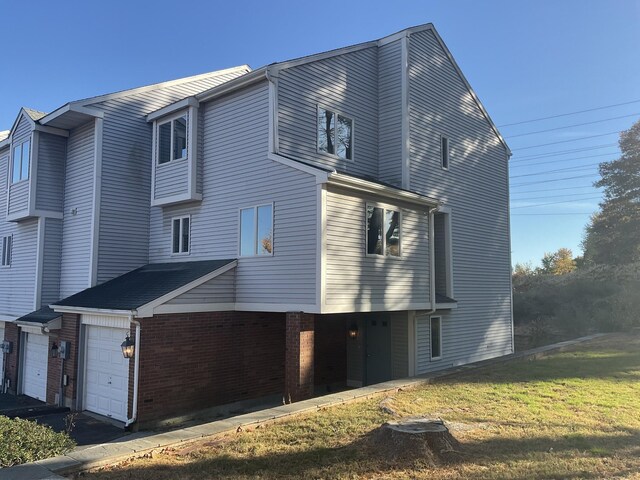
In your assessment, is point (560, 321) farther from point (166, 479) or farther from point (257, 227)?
point (166, 479)

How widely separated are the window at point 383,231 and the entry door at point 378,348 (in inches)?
109

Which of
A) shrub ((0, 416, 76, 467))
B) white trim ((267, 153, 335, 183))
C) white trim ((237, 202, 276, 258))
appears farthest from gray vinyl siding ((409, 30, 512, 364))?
shrub ((0, 416, 76, 467))

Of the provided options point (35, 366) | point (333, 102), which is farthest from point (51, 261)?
point (333, 102)

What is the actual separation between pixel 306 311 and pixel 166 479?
5444 millimetres

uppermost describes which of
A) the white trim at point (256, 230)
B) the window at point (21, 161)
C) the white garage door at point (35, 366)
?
the window at point (21, 161)

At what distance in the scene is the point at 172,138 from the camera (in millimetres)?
14398

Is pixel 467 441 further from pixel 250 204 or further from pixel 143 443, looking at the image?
pixel 250 204

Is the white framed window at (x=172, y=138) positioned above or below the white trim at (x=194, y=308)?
above

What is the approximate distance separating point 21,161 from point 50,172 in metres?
1.32

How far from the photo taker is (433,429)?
21.5ft

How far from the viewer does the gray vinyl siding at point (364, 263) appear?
1103cm

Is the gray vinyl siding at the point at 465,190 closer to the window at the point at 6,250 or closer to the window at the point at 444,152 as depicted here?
the window at the point at 444,152

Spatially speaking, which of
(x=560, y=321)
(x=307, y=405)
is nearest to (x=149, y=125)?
(x=307, y=405)

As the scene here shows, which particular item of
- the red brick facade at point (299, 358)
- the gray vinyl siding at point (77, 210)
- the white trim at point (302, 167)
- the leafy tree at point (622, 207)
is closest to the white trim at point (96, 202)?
the gray vinyl siding at point (77, 210)
